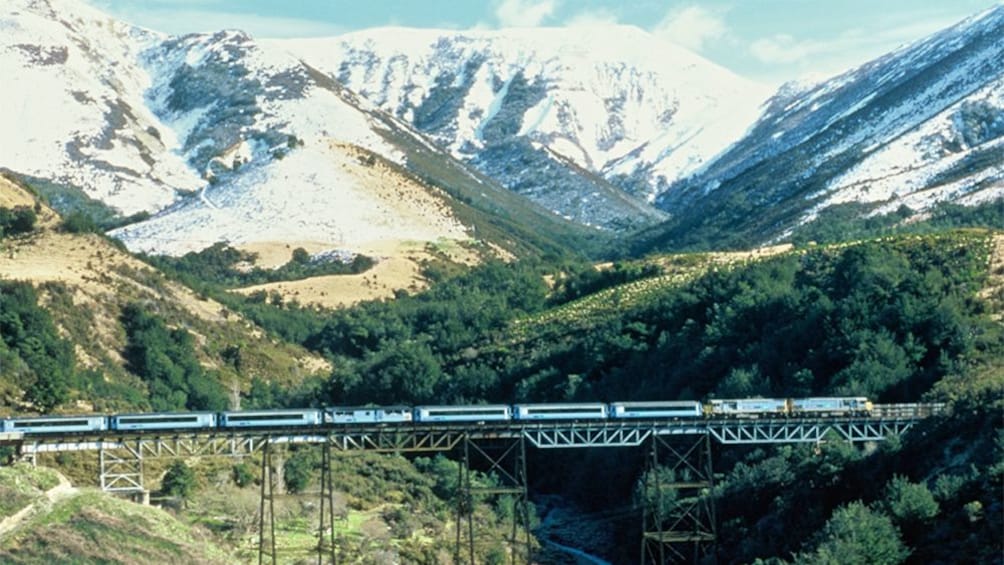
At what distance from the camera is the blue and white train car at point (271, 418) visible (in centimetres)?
6216

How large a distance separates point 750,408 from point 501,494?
2049 centimetres

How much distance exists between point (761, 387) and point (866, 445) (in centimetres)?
1639

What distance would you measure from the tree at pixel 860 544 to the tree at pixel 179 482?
1248 inches

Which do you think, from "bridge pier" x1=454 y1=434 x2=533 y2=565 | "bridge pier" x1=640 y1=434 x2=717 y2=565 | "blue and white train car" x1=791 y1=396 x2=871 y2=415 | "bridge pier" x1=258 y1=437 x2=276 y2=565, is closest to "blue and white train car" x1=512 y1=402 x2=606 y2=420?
"bridge pier" x1=454 y1=434 x2=533 y2=565

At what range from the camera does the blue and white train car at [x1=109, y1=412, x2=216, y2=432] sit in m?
61.4

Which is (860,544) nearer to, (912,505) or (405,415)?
(912,505)

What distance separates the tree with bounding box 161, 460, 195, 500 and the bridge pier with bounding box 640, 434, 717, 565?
21895mm

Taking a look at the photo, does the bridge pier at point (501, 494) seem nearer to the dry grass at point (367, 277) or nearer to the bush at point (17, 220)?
the bush at point (17, 220)

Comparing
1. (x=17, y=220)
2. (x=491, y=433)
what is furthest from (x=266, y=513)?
(x=17, y=220)

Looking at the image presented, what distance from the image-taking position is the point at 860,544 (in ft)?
171

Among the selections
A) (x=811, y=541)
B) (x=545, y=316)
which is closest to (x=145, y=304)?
(x=545, y=316)

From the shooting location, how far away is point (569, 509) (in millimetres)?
88250

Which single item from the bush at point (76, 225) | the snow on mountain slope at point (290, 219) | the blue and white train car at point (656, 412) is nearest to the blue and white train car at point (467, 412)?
the blue and white train car at point (656, 412)

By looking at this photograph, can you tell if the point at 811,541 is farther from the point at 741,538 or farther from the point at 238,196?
the point at 238,196
